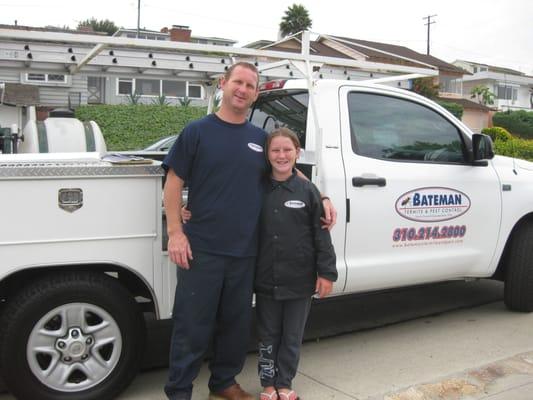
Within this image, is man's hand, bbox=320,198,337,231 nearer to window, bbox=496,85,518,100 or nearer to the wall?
the wall

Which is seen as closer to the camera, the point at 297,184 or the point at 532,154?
the point at 297,184

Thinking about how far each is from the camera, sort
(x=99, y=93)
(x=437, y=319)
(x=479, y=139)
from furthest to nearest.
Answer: (x=99, y=93) → (x=437, y=319) → (x=479, y=139)

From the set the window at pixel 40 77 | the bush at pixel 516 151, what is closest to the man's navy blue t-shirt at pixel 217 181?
the window at pixel 40 77

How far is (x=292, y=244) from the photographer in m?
3.24

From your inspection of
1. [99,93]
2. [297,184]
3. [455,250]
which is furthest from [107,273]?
[99,93]

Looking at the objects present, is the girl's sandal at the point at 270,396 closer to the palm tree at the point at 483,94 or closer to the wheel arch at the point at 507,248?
the wheel arch at the point at 507,248

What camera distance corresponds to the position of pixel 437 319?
510cm

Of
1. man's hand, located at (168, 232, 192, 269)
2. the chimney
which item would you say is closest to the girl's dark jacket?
man's hand, located at (168, 232, 192, 269)

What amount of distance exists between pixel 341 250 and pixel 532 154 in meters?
17.2

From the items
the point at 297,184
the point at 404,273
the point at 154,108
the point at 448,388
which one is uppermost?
the point at 154,108

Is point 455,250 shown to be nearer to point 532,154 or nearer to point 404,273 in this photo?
point 404,273

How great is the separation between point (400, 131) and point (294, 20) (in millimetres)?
54493

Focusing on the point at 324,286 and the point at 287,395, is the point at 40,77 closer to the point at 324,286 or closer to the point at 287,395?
the point at 324,286

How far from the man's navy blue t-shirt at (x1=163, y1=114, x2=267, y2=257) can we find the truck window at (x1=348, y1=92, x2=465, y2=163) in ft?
3.90
